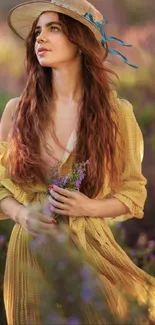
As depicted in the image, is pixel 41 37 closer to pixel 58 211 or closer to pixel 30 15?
pixel 30 15

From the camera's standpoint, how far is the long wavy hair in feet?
8.05

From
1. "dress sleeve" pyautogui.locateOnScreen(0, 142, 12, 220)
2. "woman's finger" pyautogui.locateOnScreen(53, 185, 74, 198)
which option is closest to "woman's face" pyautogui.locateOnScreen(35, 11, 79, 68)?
"dress sleeve" pyautogui.locateOnScreen(0, 142, 12, 220)

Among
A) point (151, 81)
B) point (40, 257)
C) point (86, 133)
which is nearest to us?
point (40, 257)

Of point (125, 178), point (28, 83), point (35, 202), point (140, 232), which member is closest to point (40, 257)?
point (35, 202)

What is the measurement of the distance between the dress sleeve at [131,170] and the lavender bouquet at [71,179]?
181 mm

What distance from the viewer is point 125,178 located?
254 centimetres

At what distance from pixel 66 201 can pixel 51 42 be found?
53cm

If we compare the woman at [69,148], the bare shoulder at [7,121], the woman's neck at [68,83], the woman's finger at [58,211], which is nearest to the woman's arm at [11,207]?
the woman at [69,148]

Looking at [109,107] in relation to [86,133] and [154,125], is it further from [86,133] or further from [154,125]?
[154,125]

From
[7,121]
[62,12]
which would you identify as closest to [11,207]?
[7,121]

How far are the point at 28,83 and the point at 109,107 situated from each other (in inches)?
11.7

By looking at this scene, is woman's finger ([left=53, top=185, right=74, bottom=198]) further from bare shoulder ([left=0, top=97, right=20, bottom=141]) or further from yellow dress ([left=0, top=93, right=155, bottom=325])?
bare shoulder ([left=0, top=97, right=20, bottom=141])

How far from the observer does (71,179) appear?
2.39 meters

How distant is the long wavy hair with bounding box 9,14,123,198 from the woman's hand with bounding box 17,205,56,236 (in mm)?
127
